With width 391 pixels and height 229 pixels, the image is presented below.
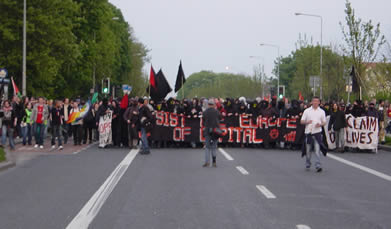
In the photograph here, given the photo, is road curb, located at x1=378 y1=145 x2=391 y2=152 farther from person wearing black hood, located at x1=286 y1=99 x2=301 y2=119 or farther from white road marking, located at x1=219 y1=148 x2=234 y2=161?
white road marking, located at x1=219 y1=148 x2=234 y2=161

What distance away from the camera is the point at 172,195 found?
35.3 feet

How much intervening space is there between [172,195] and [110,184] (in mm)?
1929

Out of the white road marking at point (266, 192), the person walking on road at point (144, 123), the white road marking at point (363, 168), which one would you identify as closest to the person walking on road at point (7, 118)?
the person walking on road at point (144, 123)

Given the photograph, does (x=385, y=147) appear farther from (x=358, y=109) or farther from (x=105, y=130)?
(x=105, y=130)

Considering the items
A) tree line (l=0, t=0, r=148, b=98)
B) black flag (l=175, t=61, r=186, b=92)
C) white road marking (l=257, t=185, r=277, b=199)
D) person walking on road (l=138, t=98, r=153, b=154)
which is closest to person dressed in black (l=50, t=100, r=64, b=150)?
person walking on road (l=138, t=98, r=153, b=154)

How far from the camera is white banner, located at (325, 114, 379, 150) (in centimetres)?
2272

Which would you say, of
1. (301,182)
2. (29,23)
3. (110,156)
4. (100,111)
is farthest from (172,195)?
(29,23)

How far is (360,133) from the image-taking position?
2284 cm

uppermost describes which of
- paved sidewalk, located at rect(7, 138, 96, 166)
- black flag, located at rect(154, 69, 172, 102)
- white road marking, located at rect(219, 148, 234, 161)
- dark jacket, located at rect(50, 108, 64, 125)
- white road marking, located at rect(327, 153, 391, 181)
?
black flag, located at rect(154, 69, 172, 102)

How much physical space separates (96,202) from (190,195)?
1.67 metres

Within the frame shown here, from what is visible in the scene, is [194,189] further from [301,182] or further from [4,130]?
[4,130]

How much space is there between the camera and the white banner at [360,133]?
74.5 feet

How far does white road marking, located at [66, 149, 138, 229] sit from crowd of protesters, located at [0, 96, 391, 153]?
6.33 metres

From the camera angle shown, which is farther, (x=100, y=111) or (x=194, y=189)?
(x=100, y=111)
